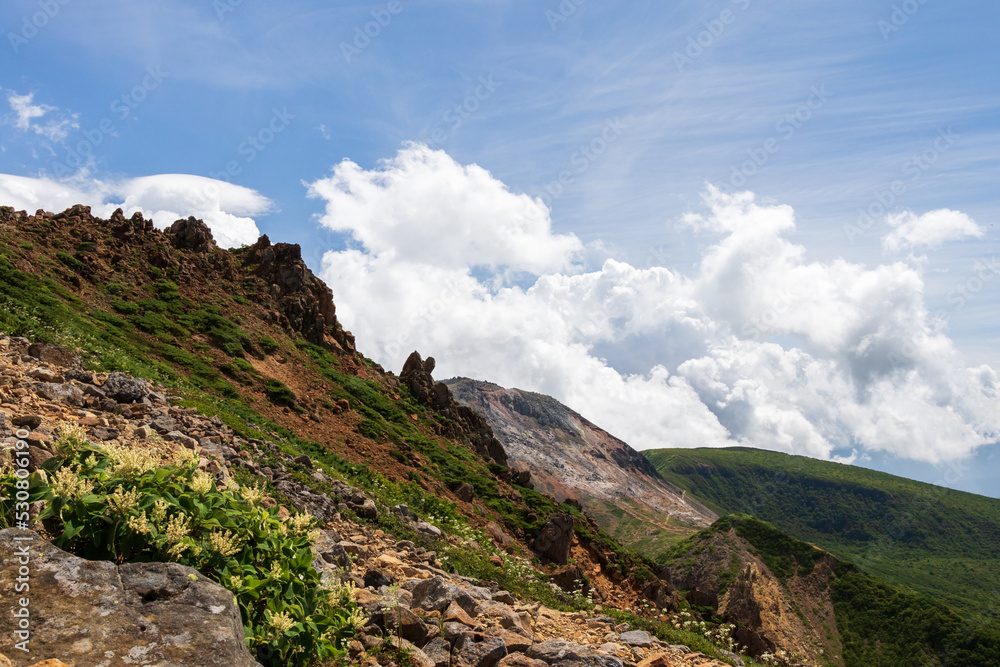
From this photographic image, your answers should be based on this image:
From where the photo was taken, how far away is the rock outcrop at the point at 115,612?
372 cm

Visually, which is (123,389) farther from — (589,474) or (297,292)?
(589,474)

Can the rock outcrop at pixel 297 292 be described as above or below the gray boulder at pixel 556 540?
above

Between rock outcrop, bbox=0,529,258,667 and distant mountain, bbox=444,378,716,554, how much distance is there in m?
117

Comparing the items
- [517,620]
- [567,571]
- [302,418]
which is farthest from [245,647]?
[302,418]

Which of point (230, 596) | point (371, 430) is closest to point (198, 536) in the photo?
point (230, 596)

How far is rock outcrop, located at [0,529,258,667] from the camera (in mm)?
3721

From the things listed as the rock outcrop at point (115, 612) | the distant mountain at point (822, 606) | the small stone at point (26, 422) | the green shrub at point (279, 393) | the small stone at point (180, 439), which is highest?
the green shrub at point (279, 393)

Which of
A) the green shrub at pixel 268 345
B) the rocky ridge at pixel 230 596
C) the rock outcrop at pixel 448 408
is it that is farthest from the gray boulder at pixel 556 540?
the green shrub at pixel 268 345

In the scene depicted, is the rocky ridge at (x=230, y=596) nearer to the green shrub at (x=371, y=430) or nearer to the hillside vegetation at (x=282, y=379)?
the hillside vegetation at (x=282, y=379)

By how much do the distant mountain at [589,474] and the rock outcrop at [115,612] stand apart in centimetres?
11716

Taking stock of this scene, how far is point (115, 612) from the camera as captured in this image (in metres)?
4.05

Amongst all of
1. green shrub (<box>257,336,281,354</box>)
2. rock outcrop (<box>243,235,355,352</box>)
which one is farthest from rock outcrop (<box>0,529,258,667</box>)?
rock outcrop (<box>243,235,355,352</box>)

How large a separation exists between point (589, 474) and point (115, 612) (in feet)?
565

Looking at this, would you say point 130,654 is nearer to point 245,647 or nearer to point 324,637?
point 245,647
